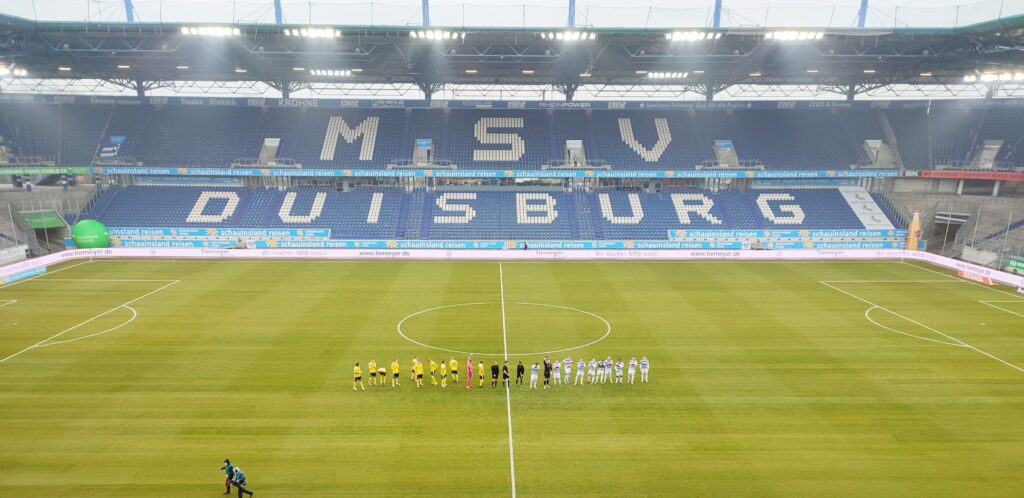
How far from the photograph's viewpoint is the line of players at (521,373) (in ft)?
60.0

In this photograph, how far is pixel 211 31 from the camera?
36.4m

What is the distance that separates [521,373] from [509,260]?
22.5 meters

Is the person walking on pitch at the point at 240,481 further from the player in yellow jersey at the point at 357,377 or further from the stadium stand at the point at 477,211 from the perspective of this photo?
the stadium stand at the point at 477,211

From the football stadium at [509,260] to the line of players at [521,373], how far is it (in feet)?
0.56

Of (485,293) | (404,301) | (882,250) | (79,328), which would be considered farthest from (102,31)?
(882,250)

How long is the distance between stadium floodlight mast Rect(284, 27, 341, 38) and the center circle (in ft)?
73.1

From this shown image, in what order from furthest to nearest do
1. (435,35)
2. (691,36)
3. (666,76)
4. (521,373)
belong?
(666,76), (435,35), (691,36), (521,373)

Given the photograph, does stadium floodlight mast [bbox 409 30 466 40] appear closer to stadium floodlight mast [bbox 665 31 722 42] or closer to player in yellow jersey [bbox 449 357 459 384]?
stadium floodlight mast [bbox 665 31 722 42]

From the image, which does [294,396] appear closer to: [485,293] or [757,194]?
[485,293]

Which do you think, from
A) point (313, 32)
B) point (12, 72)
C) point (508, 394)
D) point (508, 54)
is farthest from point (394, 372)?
point (12, 72)

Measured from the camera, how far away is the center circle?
72.2 ft

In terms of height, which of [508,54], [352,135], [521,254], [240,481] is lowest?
[240,481]

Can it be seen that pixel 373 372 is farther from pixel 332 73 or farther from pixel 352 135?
pixel 352 135

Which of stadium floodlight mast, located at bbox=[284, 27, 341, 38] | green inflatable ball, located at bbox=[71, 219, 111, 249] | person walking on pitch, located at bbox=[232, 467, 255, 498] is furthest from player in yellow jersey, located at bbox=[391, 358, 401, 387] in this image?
Answer: green inflatable ball, located at bbox=[71, 219, 111, 249]
